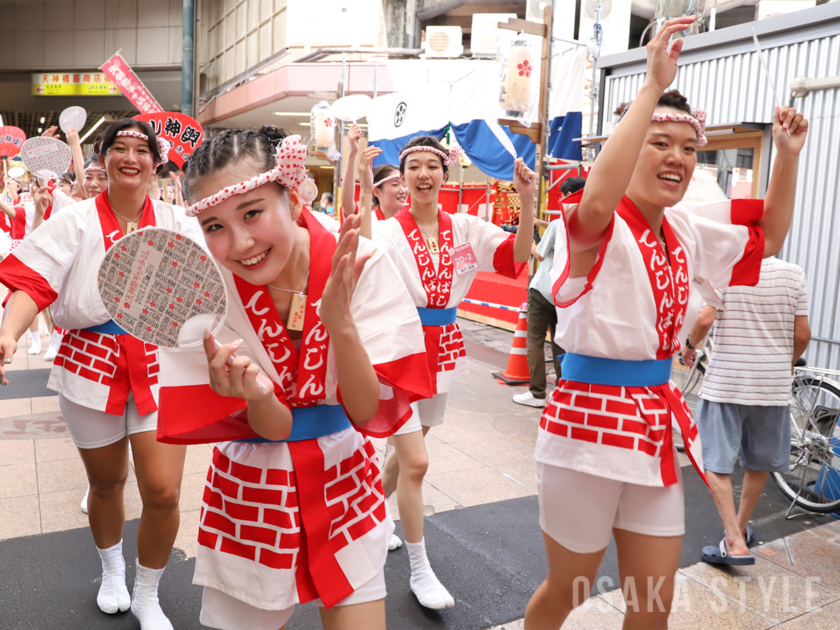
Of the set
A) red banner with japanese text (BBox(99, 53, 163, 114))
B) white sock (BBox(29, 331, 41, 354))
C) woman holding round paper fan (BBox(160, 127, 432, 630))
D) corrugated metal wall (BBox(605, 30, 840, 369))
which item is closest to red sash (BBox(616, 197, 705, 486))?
woman holding round paper fan (BBox(160, 127, 432, 630))

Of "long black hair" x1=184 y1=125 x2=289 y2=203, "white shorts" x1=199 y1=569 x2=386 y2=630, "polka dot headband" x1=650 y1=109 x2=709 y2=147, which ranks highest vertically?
"polka dot headband" x1=650 y1=109 x2=709 y2=147

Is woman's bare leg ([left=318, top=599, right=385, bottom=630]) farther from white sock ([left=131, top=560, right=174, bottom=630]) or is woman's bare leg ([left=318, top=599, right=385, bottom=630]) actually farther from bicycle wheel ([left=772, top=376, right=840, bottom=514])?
bicycle wheel ([left=772, top=376, right=840, bottom=514])

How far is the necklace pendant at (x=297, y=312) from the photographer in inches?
62.4

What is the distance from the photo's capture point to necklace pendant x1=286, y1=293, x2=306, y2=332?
1.59m

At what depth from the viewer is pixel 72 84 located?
24547mm

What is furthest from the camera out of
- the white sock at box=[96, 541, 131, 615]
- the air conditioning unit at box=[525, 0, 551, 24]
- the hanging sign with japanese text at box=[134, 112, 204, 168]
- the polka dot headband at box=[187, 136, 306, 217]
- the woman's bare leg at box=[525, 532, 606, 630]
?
the air conditioning unit at box=[525, 0, 551, 24]

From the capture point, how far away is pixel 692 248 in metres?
2.17

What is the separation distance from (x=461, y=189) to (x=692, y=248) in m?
12.0

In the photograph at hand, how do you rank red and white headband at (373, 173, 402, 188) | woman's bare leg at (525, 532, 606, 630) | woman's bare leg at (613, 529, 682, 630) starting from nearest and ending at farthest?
woman's bare leg at (613, 529, 682, 630) < woman's bare leg at (525, 532, 606, 630) < red and white headband at (373, 173, 402, 188)

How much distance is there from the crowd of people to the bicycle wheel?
2289 millimetres

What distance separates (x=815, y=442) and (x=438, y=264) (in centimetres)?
265

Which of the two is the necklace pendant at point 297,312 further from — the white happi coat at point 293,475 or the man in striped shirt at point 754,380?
the man in striped shirt at point 754,380

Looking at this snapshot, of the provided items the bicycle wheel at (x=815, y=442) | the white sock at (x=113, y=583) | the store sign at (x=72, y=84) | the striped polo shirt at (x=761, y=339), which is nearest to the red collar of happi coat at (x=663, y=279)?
the striped polo shirt at (x=761, y=339)

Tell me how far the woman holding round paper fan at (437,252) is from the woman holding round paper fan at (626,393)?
109 centimetres
